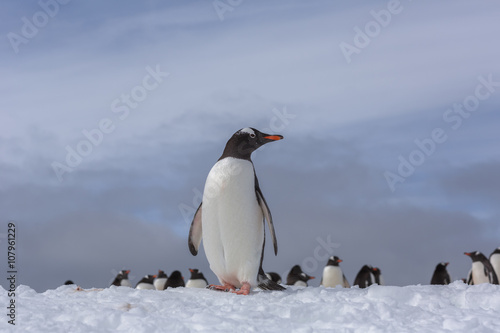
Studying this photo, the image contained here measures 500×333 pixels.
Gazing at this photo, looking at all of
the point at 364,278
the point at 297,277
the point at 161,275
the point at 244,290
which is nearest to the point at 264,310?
the point at 244,290

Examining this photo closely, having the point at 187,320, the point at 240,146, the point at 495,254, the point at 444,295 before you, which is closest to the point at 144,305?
the point at 187,320

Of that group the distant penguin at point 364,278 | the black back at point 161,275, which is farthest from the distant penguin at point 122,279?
the distant penguin at point 364,278

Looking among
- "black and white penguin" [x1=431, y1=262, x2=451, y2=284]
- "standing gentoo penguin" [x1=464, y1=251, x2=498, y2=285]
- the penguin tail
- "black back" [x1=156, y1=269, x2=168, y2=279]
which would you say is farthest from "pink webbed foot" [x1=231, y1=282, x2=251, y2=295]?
"black back" [x1=156, y1=269, x2=168, y2=279]

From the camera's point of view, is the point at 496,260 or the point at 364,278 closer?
the point at 496,260

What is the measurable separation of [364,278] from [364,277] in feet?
0.13

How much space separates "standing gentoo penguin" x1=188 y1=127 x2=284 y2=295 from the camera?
6.85 metres

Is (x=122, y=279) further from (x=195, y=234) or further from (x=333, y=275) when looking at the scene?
(x=195, y=234)

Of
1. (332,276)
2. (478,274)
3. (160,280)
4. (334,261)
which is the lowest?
(478,274)

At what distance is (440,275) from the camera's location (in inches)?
685

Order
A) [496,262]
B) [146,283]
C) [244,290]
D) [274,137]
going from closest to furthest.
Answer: [244,290]
[274,137]
[496,262]
[146,283]

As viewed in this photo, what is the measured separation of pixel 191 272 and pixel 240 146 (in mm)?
9908

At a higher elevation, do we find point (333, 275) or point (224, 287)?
point (333, 275)

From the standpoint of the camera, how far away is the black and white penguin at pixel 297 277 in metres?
16.1

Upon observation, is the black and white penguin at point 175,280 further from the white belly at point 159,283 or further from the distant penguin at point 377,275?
the distant penguin at point 377,275
